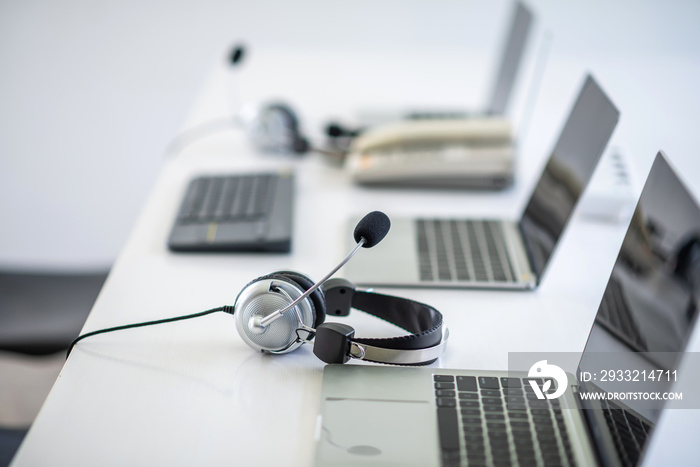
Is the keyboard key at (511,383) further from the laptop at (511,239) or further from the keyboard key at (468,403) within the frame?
the laptop at (511,239)

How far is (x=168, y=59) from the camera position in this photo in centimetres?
245

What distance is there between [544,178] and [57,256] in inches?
78.0

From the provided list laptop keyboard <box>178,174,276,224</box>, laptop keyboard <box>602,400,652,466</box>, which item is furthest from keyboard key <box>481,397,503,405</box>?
laptop keyboard <box>178,174,276,224</box>

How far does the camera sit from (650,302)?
1.98ft

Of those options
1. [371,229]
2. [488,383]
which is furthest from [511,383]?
[371,229]

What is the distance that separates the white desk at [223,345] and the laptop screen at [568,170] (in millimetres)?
57

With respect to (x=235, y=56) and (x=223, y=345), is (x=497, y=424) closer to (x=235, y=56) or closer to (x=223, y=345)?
(x=223, y=345)

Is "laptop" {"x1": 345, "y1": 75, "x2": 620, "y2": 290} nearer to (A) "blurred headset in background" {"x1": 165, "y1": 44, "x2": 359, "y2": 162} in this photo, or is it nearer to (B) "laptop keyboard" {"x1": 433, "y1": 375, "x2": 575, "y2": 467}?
(B) "laptop keyboard" {"x1": 433, "y1": 375, "x2": 575, "y2": 467}

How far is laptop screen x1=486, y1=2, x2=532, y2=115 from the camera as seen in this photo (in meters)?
1.45

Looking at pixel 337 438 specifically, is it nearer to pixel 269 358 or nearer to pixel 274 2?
pixel 269 358

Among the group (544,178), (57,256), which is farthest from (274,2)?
(544,178)

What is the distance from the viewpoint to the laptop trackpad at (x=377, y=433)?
0.61 m
